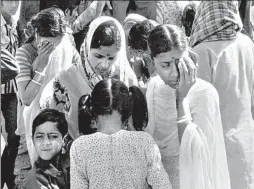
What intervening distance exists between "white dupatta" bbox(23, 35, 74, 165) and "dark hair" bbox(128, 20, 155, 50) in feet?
1.67

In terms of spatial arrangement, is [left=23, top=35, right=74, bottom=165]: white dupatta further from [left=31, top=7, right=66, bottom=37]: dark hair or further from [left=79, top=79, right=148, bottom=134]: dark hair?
[left=79, top=79, right=148, bottom=134]: dark hair

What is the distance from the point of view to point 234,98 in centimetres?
491

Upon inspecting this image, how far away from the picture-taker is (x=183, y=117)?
160 inches

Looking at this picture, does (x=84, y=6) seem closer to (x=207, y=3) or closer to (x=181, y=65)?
(x=207, y=3)

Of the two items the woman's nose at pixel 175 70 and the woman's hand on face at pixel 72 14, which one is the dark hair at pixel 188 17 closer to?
the woman's hand on face at pixel 72 14

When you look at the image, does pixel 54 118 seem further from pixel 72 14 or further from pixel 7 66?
pixel 72 14

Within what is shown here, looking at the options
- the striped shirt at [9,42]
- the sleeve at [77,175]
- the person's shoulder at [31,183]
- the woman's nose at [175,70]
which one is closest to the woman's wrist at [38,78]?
the person's shoulder at [31,183]

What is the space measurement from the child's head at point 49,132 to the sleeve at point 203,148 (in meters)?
0.91

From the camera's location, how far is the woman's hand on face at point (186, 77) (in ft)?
13.3

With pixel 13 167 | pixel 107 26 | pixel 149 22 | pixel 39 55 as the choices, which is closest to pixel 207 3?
pixel 149 22

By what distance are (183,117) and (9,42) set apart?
253 centimetres

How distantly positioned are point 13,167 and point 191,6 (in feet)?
7.22

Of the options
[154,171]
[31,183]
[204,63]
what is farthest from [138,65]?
[154,171]

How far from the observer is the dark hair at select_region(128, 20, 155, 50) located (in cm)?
507
